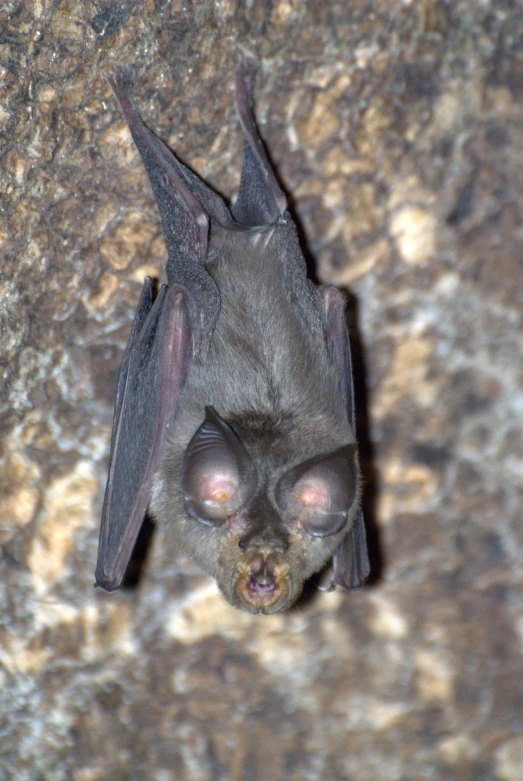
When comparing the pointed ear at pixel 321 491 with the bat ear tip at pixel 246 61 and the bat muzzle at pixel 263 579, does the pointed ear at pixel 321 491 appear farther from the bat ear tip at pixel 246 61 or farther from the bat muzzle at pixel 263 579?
the bat ear tip at pixel 246 61

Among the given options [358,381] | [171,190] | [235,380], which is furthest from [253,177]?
[358,381]

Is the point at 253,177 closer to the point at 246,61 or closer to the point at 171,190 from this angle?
the point at 171,190

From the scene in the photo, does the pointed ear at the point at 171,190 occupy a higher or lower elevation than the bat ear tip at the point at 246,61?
lower

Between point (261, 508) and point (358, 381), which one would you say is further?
point (358, 381)

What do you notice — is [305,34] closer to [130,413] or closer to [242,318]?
[242,318]

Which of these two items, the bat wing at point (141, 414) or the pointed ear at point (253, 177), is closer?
the bat wing at point (141, 414)

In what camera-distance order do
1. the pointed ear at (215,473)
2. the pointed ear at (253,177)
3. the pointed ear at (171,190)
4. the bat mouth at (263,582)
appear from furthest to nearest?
the pointed ear at (253,177) < the pointed ear at (171,190) < the bat mouth at (263,582) < the pointed ear at (215,473)

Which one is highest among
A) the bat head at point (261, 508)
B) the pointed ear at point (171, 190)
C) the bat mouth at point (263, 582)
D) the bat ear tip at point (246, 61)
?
the bat ear tip at point (246, 61)

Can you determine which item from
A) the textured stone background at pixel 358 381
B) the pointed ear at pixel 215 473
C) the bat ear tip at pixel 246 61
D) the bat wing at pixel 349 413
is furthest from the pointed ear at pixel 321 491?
the bat ear tip at pixel 246 61
